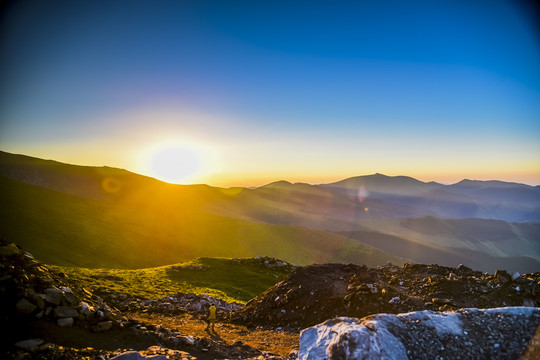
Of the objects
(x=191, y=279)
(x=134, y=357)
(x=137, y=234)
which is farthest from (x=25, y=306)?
(x=137, y=234)

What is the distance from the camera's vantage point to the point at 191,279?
27.4m

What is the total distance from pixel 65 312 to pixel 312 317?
1025 cm

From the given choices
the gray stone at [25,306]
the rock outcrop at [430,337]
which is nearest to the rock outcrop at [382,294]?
the rock outcrop at [430,337]

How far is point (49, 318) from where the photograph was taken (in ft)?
25.6

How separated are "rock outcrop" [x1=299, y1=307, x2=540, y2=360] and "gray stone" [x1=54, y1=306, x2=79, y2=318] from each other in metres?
6.99

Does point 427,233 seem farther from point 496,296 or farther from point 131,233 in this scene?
point 496,296

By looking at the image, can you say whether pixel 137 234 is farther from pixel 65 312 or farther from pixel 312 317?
pixel 65 312

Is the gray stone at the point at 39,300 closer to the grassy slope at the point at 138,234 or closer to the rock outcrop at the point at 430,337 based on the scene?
the rock outcrop at the point at 430,337

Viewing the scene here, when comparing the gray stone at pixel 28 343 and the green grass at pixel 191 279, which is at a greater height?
the gray stone at pixel 28 343

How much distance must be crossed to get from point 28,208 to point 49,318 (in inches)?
2097

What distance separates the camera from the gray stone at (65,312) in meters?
7.95

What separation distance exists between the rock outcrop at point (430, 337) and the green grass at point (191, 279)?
55.4ft

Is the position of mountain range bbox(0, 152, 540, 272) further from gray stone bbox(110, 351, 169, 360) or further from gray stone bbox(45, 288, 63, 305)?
gray stone bbox(110, 351, 169, 360)

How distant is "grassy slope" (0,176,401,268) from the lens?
3766 cm
